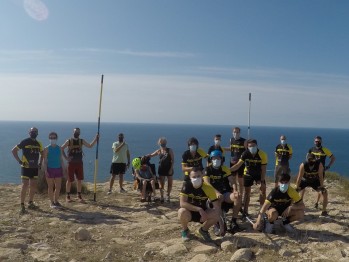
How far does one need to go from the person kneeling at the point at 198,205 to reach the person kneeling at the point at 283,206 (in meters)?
1.03

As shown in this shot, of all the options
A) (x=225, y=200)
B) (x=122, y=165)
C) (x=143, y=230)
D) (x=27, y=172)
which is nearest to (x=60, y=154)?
(x=27, y=172)

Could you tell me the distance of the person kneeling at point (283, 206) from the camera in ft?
24.7

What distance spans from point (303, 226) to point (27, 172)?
757cm

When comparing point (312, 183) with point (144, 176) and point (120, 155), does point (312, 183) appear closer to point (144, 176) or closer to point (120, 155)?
point (144, 176)

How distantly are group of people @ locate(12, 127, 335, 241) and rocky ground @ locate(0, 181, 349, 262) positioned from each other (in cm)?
41

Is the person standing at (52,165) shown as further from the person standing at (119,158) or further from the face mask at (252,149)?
the face mask at (252,149)

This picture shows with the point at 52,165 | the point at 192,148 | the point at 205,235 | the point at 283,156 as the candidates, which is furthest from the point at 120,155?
the point at 205,235

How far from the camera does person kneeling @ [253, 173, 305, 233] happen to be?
24.7 feet

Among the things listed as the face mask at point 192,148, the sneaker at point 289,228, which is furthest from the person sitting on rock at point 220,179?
the face mask at point 192,148

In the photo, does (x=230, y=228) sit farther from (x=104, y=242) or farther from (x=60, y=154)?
Result: (x=60, y=154)

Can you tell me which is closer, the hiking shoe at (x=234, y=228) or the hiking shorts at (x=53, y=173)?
the hiking shoe at (x=234, y=228)

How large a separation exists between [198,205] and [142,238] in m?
1.50

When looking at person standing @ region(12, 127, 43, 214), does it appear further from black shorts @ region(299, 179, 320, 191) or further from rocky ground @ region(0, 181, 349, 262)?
black shorts @ region(299, 179, 320, 191)

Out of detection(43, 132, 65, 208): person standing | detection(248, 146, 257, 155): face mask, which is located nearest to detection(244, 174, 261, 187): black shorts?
detection(248, 146, 257, 155): face mask
